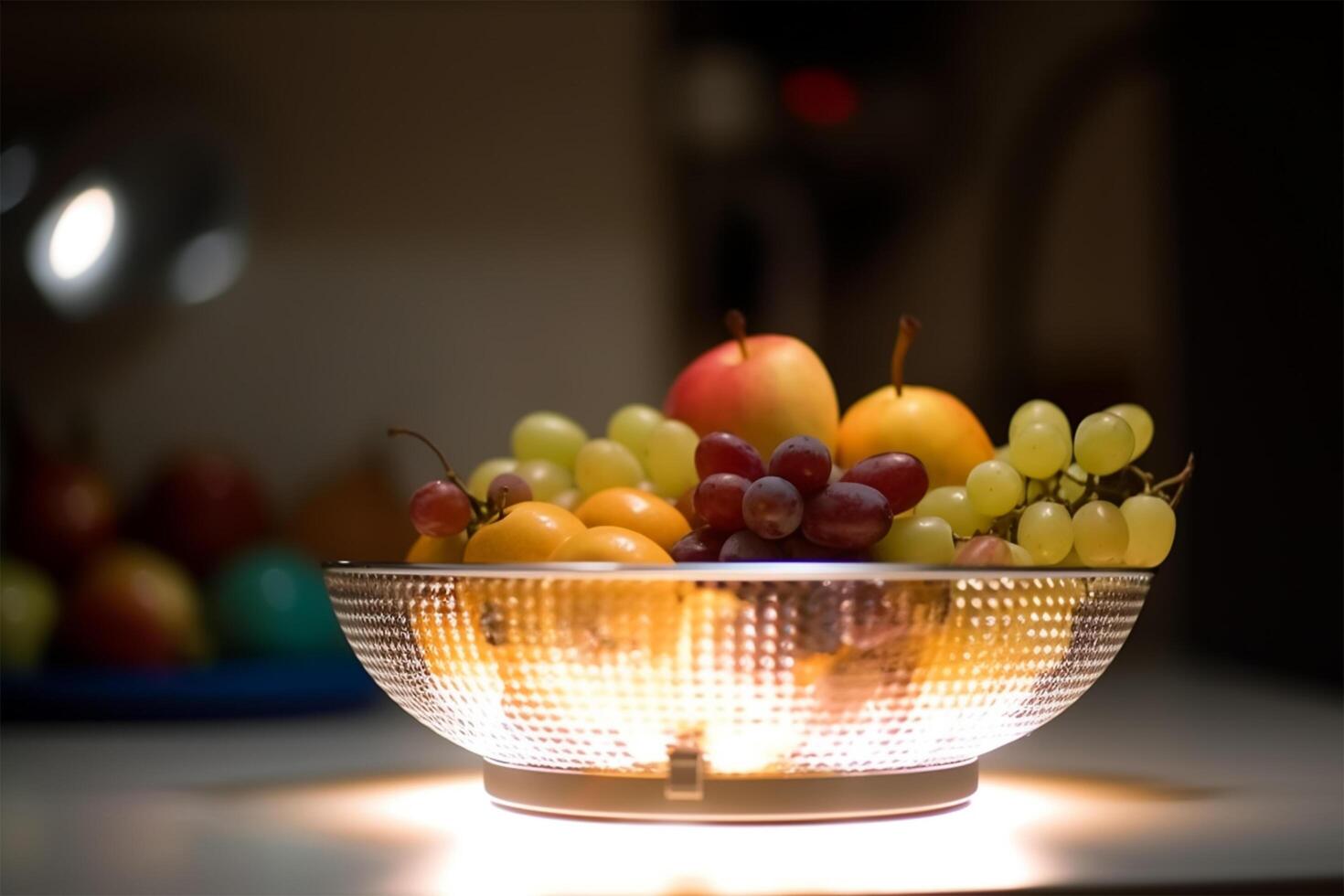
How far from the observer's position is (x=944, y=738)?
0.59 metres

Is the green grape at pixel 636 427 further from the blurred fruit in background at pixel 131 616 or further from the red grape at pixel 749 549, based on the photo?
the blurred fruit in background at pixel 131 616

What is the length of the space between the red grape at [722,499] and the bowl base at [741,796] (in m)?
0.11

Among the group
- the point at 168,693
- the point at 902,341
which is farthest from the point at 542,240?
the point at 902,341

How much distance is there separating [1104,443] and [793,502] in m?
0.18

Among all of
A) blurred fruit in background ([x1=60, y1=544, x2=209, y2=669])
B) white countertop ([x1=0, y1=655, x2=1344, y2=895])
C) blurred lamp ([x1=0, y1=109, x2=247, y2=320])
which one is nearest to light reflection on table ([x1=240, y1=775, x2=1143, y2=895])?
white countertop ([x1=0, y1=655, x2=1344, y2=895])

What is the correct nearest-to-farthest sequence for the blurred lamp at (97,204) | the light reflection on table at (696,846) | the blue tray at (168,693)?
the light reflection on table at (696,846) → the blue tray at (168,693) → the blurred lamp at (97,204)

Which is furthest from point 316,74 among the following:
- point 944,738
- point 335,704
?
point 944,738

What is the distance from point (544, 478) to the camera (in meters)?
0.77

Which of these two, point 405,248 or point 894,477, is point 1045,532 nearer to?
point 894,477

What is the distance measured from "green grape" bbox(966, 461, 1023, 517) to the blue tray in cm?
58

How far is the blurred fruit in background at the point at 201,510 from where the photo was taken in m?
1.25

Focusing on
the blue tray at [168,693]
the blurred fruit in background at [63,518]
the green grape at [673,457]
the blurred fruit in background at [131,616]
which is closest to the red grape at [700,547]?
the green grape at [673,457]

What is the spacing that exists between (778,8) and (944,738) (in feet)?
2.94

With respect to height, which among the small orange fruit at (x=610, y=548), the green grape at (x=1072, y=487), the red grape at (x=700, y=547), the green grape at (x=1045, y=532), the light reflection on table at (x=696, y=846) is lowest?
the light reflection on table at (x=696, y=846)
